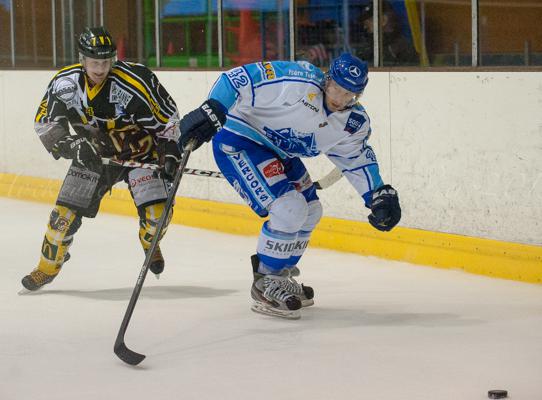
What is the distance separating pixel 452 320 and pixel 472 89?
1.38 metres

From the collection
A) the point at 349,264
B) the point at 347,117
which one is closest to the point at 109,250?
the point at 349,264

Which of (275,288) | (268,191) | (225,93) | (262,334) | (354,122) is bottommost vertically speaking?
(262,334)

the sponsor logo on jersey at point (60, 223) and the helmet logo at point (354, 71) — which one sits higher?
the helmet logo at point (354, 71)

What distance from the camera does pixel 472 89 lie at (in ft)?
18.4

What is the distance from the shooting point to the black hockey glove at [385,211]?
15.0 ft

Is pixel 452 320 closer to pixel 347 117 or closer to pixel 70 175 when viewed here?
pixel 347 117

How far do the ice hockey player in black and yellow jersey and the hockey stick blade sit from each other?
1.06m

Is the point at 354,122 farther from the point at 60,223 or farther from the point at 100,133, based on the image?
the point at 60,223

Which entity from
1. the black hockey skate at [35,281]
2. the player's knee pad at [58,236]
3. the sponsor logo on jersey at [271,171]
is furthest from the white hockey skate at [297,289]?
the black hockey skate at [35,281]

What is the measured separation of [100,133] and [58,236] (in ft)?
1.50

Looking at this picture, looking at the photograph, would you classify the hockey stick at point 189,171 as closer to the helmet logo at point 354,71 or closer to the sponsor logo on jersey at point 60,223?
the sponsor logo on jersey at point 60,223

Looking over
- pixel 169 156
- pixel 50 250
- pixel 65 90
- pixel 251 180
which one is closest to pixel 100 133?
pixel 65 90

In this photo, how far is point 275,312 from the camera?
4648 millimetres

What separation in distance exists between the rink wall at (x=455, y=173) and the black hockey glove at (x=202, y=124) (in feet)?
5.54
